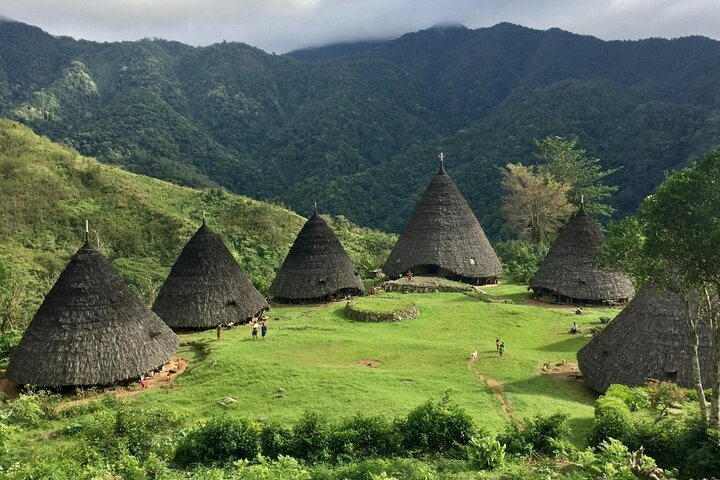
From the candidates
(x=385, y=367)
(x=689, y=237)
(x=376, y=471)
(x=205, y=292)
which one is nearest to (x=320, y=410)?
(x=376, y=471)

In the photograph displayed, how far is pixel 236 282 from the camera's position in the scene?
2483cm

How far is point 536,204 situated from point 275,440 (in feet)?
123

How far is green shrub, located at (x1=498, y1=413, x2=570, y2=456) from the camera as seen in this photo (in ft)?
39.0

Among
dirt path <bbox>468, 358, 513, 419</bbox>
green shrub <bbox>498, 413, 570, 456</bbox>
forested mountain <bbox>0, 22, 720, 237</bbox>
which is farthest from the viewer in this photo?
forested mountain <bbox>0, 22, 720, 237</bbox>

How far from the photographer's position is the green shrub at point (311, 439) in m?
12.1

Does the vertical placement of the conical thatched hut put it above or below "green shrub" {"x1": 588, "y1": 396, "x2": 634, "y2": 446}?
above

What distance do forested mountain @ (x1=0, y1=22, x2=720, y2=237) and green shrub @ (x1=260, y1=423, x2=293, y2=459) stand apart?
45.0 m

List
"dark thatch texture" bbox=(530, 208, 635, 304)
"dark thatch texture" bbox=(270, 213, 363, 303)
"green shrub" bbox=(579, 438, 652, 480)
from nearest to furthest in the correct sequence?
"green shrub" bbox=(579, 438, 652, 480) < "dark thatch texture" bbox=(530, 208, 635, 304) < "dark thatch texture" bbox=(270, 213, 363, 303)

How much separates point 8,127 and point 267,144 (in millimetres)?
42801

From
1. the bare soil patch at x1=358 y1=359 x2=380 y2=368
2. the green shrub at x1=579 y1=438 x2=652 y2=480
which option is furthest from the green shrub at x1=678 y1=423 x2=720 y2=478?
the bare soil patch at x1=358 y1=359 x2=380 y2=368

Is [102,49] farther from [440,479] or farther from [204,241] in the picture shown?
[440,479]

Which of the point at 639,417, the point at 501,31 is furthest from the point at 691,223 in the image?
the point at 501,31

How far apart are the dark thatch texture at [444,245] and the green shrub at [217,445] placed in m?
21.1

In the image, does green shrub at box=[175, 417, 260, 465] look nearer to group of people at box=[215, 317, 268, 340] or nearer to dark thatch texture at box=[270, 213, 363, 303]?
group of people at box=[215, 317, 268, 340]
